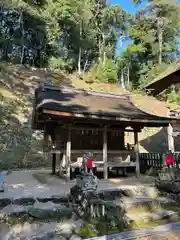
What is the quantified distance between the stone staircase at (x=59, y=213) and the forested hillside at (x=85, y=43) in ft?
67.0

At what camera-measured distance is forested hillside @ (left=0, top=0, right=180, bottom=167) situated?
97.6 feet

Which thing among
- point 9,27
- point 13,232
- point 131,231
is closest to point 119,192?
point 131,231

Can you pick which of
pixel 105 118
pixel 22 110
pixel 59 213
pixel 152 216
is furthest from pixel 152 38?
pixel 59 213

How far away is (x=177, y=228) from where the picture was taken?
4.93 metres

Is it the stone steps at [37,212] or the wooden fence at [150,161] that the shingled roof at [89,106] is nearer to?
the wooden fence at [150,161]

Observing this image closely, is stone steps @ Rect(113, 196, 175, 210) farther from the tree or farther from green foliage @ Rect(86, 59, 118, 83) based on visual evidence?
the tree

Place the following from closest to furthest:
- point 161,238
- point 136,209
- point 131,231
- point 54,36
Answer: point 161,238
point 131,231
point 136,209
point 54,36

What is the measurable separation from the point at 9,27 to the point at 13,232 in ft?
110

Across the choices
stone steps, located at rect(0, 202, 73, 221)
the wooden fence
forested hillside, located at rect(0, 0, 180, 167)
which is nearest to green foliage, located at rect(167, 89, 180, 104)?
forested hillside, located at rect(0, 0, 180, 167)

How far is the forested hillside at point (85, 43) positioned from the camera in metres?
29.7

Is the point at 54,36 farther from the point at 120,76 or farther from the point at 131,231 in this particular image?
the point at 131,231

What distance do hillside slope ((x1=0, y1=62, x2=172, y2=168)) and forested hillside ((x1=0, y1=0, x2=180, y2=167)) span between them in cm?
13

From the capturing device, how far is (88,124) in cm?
984

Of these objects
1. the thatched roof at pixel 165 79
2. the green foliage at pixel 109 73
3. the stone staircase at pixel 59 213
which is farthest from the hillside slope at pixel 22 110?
the thatched roof at pixel 165 79
